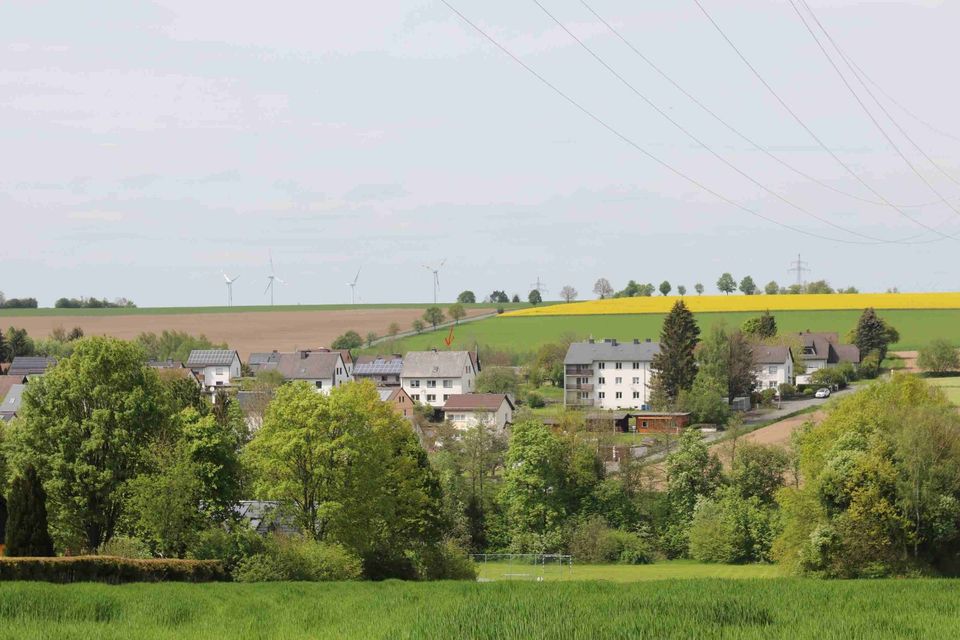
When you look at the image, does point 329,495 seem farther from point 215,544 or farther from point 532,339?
point 532,339

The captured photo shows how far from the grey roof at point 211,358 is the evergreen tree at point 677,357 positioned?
56.1 metres

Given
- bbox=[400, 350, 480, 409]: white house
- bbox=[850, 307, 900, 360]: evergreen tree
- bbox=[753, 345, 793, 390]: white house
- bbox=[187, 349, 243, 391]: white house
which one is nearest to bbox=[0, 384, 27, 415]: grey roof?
bbox=[187, 349, 243, 391]: white house

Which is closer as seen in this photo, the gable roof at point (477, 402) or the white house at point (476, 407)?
the white house at point (476, 407)

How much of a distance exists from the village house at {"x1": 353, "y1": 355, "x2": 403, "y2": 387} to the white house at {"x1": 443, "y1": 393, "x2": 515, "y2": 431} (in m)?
20.4

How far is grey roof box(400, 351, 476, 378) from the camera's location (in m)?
139

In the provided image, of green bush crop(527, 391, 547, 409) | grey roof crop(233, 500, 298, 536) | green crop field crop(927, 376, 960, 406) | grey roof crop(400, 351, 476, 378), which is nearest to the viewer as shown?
grey roof crop(233, 500, 298, 536)

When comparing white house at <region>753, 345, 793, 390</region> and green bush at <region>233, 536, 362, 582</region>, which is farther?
white house at <region>753, 345, 793, 390</region>

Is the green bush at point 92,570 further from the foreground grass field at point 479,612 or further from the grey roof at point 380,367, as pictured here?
the grey roof at point 380,367

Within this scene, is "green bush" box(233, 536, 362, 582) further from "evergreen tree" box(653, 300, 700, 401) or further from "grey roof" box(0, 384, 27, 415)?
"evergreen tree" box(653, 300, 700, 401)

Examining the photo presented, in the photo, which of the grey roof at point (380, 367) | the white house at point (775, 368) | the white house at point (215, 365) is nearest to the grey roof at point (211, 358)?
the white house at point (215, 365)

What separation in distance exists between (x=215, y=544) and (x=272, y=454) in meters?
5.97

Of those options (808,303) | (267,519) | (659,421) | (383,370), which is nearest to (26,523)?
(267,519)

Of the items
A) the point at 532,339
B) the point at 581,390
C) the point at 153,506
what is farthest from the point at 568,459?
the point at 532,339

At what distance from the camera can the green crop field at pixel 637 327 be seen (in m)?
156
